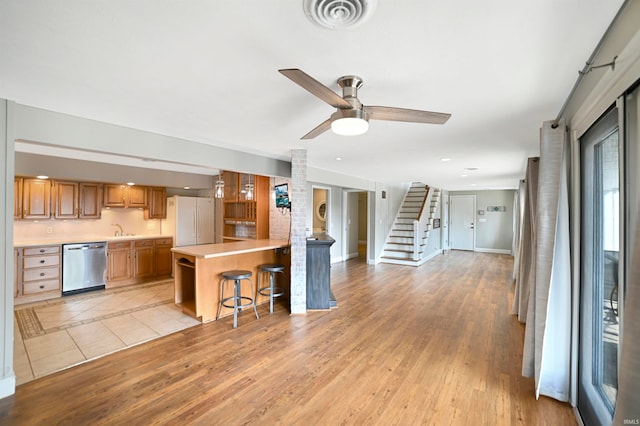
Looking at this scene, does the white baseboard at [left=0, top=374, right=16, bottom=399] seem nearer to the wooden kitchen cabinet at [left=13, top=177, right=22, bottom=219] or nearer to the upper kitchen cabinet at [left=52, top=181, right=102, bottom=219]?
the wooden kitchen cabinet at [left=13, top=177, right=22, bottom=219]

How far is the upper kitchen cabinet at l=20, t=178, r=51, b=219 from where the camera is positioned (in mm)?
4656

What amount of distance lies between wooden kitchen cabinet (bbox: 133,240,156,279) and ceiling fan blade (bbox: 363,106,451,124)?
5.58 meters

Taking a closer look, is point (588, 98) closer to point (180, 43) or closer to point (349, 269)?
point (180, 43)

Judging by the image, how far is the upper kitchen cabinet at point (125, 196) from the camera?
558 centimetres

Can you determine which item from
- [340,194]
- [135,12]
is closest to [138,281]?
[340,194]

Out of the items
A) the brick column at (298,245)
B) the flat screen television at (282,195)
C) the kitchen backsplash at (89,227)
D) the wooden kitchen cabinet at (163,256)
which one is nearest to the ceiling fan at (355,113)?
the brick column at (298,245)

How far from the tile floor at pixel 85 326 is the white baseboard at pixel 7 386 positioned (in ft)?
0.51

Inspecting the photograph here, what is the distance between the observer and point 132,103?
7.43ft

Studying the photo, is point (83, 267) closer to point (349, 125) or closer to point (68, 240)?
point (68, 240)

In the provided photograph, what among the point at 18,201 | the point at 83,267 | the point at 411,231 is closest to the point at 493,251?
the point at 411,231

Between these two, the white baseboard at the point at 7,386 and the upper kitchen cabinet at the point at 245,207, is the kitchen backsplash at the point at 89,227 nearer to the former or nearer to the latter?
the upper kitchen cabinet at the point at 245,207

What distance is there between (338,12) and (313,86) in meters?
0.36

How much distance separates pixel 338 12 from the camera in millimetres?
1154

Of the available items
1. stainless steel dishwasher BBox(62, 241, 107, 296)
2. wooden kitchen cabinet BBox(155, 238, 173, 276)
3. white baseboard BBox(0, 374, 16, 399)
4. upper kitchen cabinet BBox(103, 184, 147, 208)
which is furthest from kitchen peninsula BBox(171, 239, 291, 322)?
upper kitchen cabinet BBox(103, 184, 147, 208)
